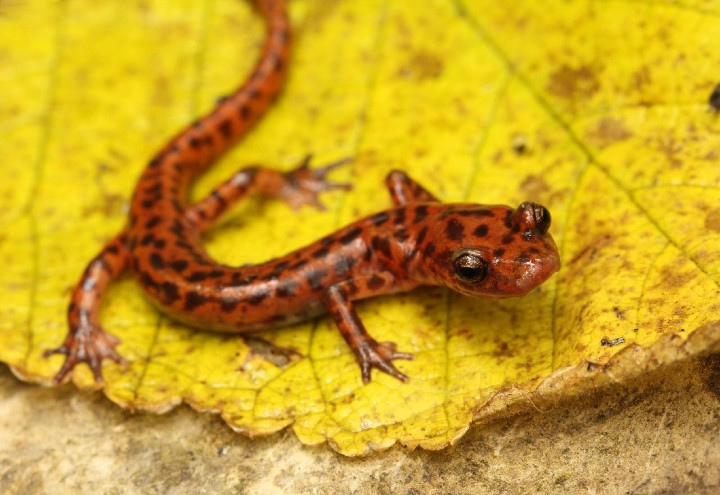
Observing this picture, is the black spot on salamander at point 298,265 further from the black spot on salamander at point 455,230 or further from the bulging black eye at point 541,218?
the bulging black eye at point 541,218

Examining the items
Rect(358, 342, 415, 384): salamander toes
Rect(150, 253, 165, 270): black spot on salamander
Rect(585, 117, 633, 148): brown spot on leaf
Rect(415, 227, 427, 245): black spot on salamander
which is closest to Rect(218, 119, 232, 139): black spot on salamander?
Rect(150, 253, 165, 270): black spot on salamander

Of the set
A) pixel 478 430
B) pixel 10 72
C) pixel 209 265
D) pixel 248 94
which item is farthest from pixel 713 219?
pixel 10 72

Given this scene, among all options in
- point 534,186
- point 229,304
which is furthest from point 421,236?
point 229,304

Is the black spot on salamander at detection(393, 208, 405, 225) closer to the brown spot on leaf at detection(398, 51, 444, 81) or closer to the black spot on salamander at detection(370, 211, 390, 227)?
the black spot on salamander at detection(370, 211, 390, 227)

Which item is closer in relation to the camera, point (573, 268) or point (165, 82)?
point (573, 268)

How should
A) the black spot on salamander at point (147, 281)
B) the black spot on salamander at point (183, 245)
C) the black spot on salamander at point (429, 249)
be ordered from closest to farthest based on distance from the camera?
the black spot on salamander at point (429, 249) < the black spot on salamander at point (147, 281) < the black spot on salamander at point (183, 245)

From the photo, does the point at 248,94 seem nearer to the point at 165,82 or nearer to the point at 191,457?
the point at 165,82

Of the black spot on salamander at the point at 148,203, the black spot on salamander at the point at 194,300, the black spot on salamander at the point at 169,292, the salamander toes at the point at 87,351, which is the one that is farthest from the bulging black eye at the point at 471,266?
the black spot on salamander at the point at 148,203
